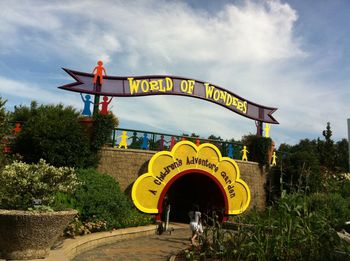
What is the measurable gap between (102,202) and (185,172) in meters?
5.52

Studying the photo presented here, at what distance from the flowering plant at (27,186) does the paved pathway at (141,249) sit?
76.1 inches

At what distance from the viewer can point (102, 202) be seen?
12.3 m

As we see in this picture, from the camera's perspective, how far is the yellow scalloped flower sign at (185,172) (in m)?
15.8

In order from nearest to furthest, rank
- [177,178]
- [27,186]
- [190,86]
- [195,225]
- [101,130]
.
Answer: [27,186] → [195,225] → [101,130] → [177,178] → [190,86]

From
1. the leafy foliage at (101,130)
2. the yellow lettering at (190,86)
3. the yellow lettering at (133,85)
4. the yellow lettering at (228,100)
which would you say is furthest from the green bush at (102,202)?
the yellow lettering at (228,100)

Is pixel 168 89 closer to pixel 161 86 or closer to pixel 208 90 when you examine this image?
pixel 161 86

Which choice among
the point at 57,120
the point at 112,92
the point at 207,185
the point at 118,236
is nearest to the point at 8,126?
the point at 57,120

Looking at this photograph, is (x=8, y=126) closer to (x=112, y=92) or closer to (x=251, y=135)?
(x=112, y=92)

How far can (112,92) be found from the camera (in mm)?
16766

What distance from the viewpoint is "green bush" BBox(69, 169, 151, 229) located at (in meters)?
11.6

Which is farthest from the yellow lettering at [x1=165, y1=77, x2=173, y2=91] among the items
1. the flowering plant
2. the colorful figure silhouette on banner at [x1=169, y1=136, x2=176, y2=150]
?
the flowering plant

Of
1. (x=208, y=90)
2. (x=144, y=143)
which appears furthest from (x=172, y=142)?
(x=208, y=90)

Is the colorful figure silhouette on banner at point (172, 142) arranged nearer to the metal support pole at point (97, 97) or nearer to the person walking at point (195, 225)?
the metal support pole at point (97, 97)

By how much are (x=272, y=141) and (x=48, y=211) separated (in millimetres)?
15561
